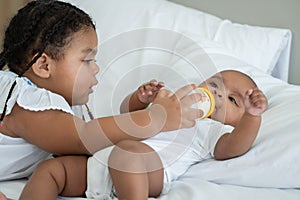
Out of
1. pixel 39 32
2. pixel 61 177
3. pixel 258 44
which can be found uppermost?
pixel 39 32

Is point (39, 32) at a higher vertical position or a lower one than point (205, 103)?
higher

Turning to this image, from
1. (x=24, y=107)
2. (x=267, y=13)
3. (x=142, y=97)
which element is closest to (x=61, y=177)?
(x=24, y=107)

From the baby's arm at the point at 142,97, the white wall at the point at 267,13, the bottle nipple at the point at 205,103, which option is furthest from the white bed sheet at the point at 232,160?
the white wall at the point at 267,13

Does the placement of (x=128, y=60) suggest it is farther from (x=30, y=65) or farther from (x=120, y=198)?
(x=120, y=198)

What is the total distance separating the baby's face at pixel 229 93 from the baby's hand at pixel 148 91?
13 cm

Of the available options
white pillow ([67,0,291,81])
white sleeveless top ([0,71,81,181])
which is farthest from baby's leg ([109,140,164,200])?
white pillow ([67,0,291,81])

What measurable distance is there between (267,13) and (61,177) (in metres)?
0.91

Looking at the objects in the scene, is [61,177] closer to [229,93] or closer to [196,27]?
[229,93]

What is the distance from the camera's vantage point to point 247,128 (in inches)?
39.7

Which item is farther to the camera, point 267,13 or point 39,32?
point 267,13

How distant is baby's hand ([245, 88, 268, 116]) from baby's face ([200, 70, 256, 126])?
0.09 metres

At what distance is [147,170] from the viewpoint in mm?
948

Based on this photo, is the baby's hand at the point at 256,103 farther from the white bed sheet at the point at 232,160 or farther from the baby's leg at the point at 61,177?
the baby's leg at the point at 61,177

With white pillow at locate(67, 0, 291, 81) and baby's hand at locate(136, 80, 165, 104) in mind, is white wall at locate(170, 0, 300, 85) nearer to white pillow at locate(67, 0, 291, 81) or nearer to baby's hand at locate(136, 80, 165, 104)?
white pillow at locate(67, 0, 291, 81)
